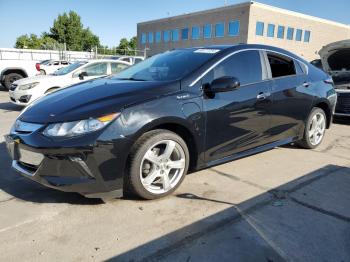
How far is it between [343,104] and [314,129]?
2942 millimetres

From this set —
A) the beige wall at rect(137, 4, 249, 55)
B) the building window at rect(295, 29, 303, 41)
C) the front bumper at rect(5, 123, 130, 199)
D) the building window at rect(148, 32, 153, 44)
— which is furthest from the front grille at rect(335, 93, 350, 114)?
the building window at rect(148, 32, 153, 44)

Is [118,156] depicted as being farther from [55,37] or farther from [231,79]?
[55,37]

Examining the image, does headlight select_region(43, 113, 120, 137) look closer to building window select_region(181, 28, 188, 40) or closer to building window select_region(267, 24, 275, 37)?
building window select_region(267, 24, 275, 37)

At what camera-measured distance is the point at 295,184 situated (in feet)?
12.6

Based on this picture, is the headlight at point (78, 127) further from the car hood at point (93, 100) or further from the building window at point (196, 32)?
the building window at point (196, 32)

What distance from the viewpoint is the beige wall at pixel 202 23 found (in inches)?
1452

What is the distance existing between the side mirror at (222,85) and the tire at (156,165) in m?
0.63

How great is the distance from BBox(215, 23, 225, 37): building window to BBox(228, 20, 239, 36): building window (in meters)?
0.94

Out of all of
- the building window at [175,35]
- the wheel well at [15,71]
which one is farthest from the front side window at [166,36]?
the wheel well at [15,71]

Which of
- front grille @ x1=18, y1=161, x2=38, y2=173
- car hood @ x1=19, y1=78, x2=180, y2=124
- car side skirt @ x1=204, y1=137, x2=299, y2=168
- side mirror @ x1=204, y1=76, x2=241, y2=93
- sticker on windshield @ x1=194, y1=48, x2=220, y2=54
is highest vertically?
sticker on windshield @ x1=194, y1=48, x2=220, y2=54

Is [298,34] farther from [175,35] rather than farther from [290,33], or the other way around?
[175,35]

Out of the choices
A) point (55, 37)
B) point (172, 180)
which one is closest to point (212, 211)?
point (172, 180)

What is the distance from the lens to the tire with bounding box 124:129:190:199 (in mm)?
3104

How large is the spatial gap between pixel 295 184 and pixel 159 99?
1892mm
